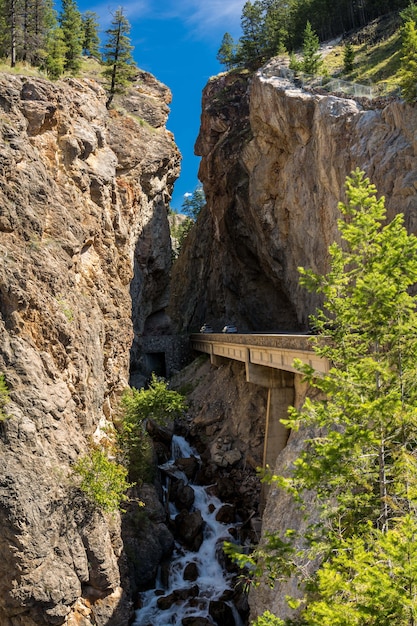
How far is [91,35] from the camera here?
46375mm

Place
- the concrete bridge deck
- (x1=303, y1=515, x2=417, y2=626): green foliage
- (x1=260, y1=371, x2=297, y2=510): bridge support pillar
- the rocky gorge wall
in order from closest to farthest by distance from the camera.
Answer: (x1=303, y1=515, x2=417, y2=626): green foliage → the concrete bridge deck → the rocky gorge wall → (x1=260, y1=371, x2=297, y2=510): bridge support pillar

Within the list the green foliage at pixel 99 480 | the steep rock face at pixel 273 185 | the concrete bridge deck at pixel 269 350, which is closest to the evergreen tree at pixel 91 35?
the steep rock face at pixel 273 185

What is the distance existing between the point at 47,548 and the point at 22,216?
519 inches

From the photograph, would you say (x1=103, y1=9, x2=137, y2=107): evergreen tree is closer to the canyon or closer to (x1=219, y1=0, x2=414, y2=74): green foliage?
the canyon

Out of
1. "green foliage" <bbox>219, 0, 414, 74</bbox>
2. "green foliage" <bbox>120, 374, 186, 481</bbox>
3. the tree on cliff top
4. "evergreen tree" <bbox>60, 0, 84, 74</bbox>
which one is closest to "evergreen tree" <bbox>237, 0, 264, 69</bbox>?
"green foliage" <bbox>219, 0, 414, 74</bbox>

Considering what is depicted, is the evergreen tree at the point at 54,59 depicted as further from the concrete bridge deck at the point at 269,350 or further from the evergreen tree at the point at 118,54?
the concrete bridge deck at the point at 269,350

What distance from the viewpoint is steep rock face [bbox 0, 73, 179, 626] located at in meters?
18.2

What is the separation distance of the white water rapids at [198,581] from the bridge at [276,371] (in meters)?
4.38

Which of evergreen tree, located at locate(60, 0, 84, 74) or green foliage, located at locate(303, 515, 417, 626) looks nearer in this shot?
green foliage, located at locate(303, 515, 417, 626)

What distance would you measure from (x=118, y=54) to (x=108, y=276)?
75.4ft

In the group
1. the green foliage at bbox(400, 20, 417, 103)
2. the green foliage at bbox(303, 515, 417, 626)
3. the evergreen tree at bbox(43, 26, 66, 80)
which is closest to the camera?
the green foliage at bbox(303, 515, 417, 626)

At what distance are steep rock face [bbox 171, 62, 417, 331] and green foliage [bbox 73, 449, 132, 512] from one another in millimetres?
18346

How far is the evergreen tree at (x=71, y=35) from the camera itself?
108ft

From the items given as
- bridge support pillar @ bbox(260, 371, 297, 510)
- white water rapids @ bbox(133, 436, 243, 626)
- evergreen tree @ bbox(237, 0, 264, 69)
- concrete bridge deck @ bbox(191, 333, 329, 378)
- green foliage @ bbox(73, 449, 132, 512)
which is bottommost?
white water rapids @ bbox(133, 436, 243, 626)
